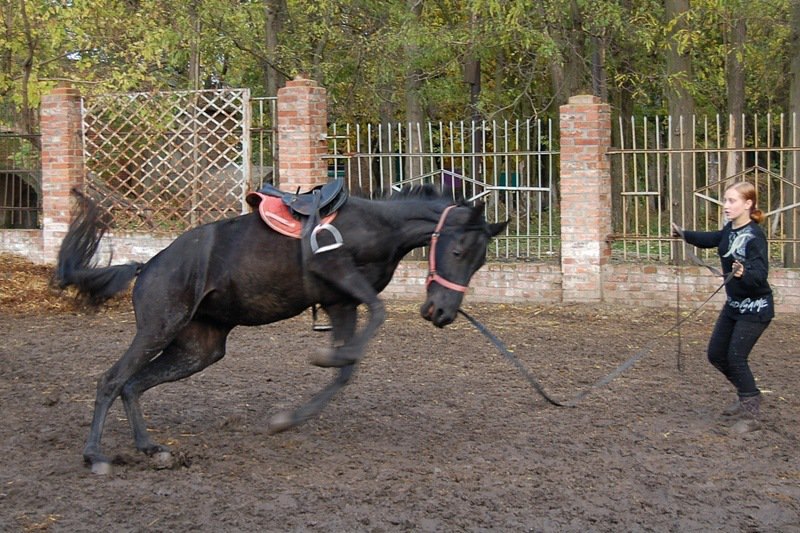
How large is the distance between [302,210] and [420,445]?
1.63 metres

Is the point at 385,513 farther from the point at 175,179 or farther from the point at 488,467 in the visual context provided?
the point at 175,179

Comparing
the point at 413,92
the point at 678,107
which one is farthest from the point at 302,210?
the point at 413,92

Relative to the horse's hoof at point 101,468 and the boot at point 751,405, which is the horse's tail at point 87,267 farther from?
the boot at point 751,405

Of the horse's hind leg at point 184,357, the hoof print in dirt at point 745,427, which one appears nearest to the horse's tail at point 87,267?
the horse's hind leg at point 184,357

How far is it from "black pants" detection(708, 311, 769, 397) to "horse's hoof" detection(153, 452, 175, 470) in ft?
11.5

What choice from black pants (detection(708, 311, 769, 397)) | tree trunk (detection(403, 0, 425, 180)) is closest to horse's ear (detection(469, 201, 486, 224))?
black pants (detection(708, 311, 769, 397))

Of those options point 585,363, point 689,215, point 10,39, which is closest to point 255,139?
point 10,39

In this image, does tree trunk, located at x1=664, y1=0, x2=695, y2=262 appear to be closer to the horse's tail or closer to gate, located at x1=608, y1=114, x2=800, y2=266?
gate, located at x1=608, y1=114, x2=800, y2=266

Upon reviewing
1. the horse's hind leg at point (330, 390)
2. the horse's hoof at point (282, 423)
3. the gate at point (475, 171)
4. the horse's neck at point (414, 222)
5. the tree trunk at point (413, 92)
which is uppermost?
the tree trunk at point (413, 92)

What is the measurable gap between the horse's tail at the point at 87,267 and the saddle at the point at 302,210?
3.04 ft

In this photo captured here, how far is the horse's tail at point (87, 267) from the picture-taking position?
21.6 ft

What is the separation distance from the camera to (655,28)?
14461 mm

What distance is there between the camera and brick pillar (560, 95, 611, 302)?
12500mm

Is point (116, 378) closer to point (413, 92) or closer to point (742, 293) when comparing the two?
point (742, 293)
